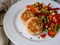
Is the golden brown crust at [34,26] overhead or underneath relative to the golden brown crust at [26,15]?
underneath

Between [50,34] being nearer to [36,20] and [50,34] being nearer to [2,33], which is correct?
[36,20]

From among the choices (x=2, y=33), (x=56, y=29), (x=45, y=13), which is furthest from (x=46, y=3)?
(x=2, y=33)

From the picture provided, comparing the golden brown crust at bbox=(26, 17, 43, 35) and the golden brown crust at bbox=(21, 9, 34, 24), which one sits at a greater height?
the golden brown crust at bbox=(21, 9, 34, 24)
